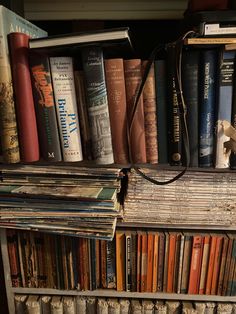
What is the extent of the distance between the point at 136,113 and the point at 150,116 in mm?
40

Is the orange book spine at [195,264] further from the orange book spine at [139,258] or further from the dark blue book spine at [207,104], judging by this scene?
the dark blue book spine at [207,104]

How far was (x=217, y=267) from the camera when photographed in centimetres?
82

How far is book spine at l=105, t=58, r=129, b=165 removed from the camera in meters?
0.62

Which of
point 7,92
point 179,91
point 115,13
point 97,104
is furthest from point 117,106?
point 115,13

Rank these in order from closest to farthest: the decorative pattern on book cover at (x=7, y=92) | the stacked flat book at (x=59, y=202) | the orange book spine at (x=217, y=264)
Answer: the decorative pattern on book cover at (x=7, y=92), the stacked flat book at (x=59, y=202), the orange book spine at (x=217, y=264)

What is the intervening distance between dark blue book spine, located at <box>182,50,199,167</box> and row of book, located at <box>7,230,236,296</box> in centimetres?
31

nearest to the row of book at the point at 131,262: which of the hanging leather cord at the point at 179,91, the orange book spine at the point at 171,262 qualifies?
the orange book spine at the point at 171,262

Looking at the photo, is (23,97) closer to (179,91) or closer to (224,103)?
(179,91)

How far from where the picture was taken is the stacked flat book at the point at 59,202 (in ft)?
2.31

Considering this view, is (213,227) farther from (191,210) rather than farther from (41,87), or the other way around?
(41,87)

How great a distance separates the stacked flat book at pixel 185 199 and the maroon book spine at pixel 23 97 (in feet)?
0.95

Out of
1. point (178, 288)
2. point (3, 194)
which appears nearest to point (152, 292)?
point (178, 288)

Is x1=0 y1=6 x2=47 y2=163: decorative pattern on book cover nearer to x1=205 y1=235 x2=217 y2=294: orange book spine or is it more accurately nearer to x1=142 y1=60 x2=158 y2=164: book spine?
x1=142 y1=60 x2=158 y2=164: book spine

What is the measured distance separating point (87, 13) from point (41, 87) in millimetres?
365
